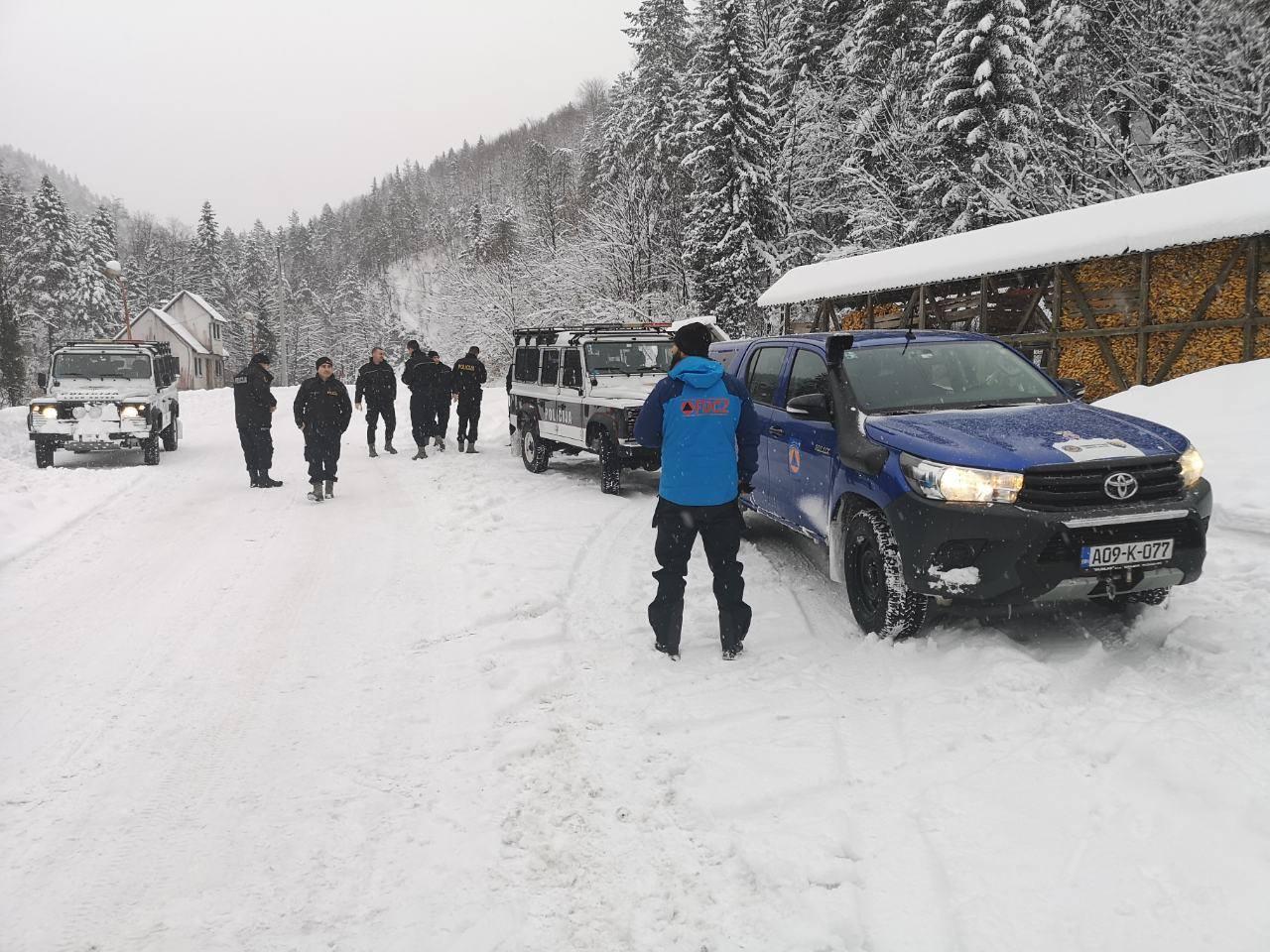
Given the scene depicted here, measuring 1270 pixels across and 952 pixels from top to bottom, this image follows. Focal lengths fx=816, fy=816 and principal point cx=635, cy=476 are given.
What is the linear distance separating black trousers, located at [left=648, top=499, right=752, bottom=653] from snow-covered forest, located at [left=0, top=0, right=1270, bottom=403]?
706 inches

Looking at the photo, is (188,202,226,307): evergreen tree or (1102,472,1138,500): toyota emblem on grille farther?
(188,202,226,307): evergreen tree

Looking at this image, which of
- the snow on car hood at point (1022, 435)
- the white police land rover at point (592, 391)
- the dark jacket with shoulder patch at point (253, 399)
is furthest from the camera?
the dark jacket with shoulder patch at point (253, 399)

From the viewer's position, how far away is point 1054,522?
4.27m

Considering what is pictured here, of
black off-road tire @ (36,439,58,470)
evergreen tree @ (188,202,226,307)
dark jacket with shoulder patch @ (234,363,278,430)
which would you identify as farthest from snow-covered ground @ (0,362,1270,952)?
evergreen tree @ (188,202,226,307)

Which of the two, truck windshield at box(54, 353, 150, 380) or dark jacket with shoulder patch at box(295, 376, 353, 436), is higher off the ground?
truck windshield at box(54, 353, 150, 380)

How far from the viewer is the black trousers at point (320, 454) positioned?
10906mm

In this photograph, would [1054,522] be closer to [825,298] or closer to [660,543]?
[660,543]

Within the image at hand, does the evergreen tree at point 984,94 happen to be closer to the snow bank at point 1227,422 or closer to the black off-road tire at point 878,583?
the snow bank at point 1227,422

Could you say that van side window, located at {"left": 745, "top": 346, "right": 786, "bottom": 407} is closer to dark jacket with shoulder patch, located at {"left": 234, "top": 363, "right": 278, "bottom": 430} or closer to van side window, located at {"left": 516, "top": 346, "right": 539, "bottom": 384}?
van side window, located at {"left": 516, "top": 346, "right": 539, "bottom": 384}

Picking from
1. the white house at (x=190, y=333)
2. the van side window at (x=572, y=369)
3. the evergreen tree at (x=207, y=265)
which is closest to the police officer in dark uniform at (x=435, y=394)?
the van side window at (x=572, y=369)

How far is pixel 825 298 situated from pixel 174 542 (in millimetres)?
15760

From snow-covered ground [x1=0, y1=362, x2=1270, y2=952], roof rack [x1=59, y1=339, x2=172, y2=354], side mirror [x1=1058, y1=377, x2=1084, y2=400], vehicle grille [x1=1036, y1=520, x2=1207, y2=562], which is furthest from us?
roof rack [x1=59, y1=339, x2=172, y2=354]

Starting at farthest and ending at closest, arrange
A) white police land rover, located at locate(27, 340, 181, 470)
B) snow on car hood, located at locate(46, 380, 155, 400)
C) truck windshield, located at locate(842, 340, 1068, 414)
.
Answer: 1. snow on car hood, located at locate(46, 380, 155, 400)
2. white police land rover, located at locate(27, 340, 181, 470)
3. truck windshield, located at locate(842, 340, 1068, 414)

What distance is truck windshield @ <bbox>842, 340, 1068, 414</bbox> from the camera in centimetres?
561
